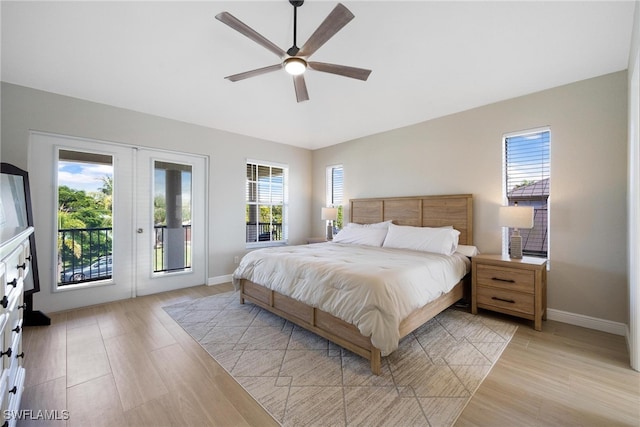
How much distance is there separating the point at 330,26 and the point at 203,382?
261 centimetres

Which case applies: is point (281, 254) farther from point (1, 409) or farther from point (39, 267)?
point (39, 267)

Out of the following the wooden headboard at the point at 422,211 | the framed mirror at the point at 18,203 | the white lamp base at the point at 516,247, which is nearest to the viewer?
the framed mirror at the point at 18,203

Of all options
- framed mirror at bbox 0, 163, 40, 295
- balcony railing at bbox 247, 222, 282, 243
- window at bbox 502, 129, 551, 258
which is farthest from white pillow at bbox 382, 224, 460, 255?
framed mirror at bbox 0, 163, 40, 295

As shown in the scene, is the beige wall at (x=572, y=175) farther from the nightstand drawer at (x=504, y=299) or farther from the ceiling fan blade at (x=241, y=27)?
the ceiling fan blade at (x=241, y=27)

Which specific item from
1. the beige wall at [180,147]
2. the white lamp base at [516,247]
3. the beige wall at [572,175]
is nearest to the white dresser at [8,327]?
the beige wall at [180,147]

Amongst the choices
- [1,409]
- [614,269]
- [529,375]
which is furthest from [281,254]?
[614,269]

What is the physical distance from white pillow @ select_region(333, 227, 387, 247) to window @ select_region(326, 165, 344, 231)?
3.49 ft

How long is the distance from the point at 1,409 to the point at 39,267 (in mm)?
2728

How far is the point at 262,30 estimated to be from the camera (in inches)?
82.5

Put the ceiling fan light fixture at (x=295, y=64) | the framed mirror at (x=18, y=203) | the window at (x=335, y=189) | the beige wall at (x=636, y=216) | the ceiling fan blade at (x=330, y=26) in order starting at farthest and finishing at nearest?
the window at (x=335, y=189)
the framed mirror at (x=18, y=203)
the ceiling fan light fixture at (x=295, y=64)
the beige wall at (x=636, y=216)
the ceiling fan blade at (x=330, y=26)

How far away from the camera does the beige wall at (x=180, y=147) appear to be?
291cm

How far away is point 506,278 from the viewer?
110 inches

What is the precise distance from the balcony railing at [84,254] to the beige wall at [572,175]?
15.8ft

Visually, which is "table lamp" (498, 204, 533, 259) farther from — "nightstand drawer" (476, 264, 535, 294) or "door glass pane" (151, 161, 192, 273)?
"door glass pane" (151, 161, 192, 273)
